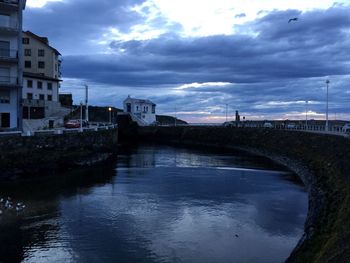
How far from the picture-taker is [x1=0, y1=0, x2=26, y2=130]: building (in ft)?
177

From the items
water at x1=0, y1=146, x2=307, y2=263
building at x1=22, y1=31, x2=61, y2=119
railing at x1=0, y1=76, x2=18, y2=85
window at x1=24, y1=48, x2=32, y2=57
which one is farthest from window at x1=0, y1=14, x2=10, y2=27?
window at x1=24, y1=48, x2=32, y2=57

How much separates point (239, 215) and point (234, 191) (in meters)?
8.94

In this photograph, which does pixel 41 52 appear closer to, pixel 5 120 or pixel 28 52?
pixel 28 52

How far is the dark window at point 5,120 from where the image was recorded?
54.9 metres

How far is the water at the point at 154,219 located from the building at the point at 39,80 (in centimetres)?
3264

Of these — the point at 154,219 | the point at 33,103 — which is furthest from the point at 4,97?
the point at 154,219

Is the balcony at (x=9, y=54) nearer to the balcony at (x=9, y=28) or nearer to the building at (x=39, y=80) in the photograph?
the balcony at (x=9, y=28)

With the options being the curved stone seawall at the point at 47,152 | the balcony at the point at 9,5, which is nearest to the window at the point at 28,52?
the balcony at the point at 9,5

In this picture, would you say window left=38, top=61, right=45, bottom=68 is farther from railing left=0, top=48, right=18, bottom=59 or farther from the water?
the water

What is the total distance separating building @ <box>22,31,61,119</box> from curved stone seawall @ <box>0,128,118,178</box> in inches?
830

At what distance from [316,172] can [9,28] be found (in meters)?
40.2

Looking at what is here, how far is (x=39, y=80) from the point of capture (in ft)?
258

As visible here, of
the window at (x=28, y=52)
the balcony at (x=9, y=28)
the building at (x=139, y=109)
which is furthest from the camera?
the building at (x=139, y=109)

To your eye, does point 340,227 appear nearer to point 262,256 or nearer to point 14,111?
point 262,256
